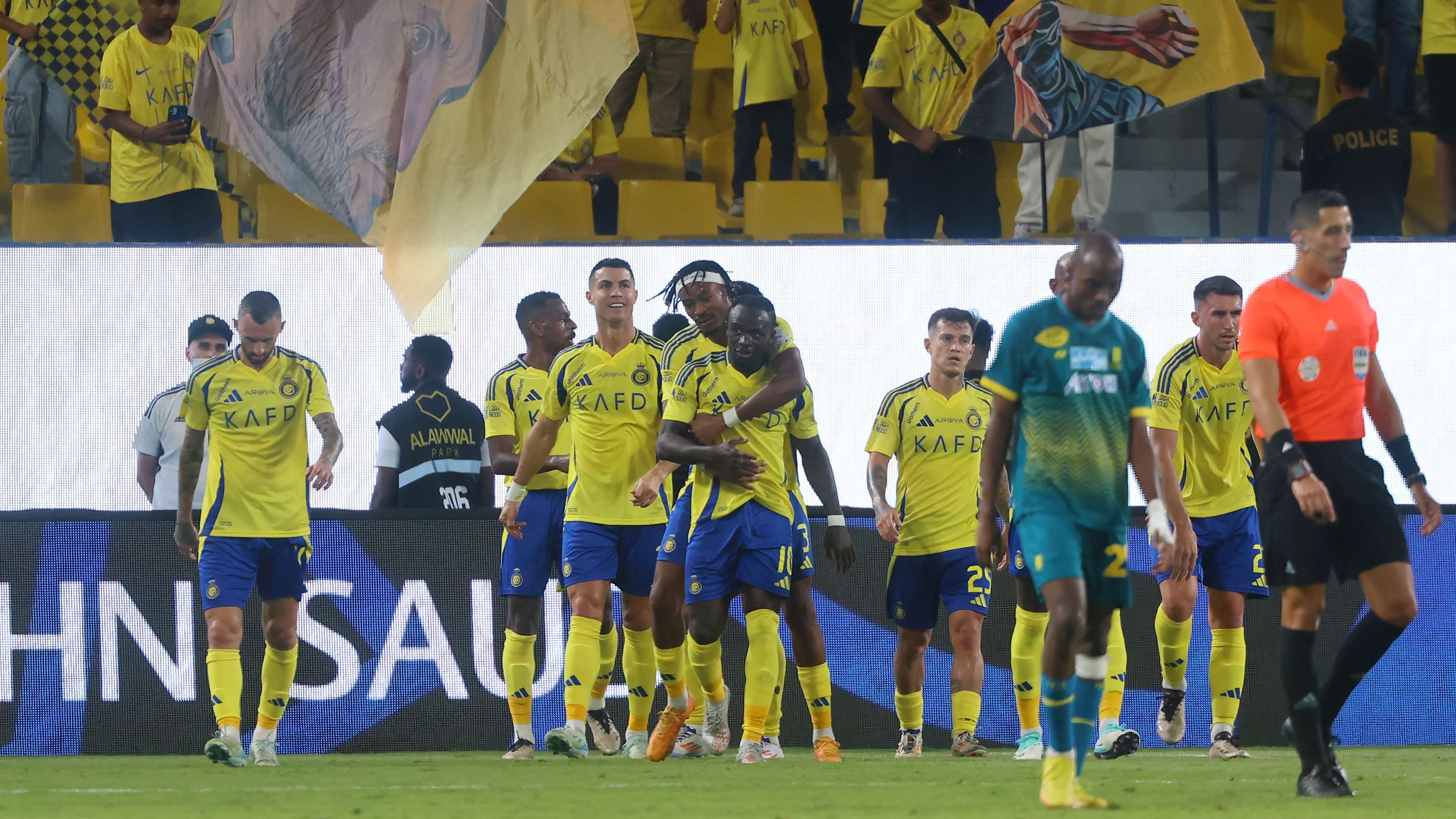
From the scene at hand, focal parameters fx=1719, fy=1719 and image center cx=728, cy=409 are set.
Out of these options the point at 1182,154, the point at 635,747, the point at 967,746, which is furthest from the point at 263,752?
the point at 1182,154

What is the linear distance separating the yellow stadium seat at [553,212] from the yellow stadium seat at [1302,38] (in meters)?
7.02

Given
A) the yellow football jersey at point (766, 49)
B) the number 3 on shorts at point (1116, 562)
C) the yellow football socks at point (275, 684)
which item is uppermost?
the yellow football jersey at point (766, 49)

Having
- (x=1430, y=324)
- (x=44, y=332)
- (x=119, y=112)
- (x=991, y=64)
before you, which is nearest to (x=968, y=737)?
(x=1430, y=324)

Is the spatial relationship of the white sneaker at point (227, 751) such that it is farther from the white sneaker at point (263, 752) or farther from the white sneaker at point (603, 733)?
the white sneaker at point (603, 733)

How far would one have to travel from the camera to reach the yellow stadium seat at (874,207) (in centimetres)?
1352

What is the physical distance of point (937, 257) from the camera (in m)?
11.1

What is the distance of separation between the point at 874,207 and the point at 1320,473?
7543 millimetres

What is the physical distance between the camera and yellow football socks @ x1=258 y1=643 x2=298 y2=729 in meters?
9.09

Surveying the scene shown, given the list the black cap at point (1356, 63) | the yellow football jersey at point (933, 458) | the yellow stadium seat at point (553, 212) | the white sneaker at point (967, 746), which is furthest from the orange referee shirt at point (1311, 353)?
the yellow stadium seat at point (553, 212)

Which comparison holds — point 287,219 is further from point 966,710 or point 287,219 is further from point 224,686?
point 966,710

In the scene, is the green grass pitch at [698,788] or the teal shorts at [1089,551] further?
the green grass pitch at [698,788]

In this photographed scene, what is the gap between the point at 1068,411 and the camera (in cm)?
589

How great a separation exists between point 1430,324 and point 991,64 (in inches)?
138

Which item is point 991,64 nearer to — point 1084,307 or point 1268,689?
point 1268,689
